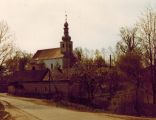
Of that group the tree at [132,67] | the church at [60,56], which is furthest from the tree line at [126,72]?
the church at [60,56]

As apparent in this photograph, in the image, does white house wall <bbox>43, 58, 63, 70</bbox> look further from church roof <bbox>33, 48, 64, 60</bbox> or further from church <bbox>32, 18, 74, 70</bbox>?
church roof <bbox>33, 48, 64, 60</bbox>

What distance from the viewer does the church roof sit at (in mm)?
132850

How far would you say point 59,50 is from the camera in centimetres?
13375

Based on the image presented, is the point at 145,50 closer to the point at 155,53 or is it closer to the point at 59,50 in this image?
the point at 155,53

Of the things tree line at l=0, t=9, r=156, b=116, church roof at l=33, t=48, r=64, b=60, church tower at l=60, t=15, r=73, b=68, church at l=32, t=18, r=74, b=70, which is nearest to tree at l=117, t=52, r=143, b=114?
tree line at l=0, t=9, r=156, b=116

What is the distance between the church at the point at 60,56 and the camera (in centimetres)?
12600

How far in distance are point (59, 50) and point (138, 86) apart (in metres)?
76.7

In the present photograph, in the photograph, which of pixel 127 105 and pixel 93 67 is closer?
pixel 127 105

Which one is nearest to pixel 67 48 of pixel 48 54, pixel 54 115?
pixel 48 54

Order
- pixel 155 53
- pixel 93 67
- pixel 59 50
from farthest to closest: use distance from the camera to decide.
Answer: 1. pixel 59 50
2. pixel 93 67
3. pixel 155 53

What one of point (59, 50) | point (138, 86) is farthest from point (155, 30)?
point (59, 50)

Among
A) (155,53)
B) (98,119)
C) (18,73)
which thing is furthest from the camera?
(18,73)

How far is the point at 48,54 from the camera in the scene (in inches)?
5433

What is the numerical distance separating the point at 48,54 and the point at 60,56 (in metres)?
9.27
